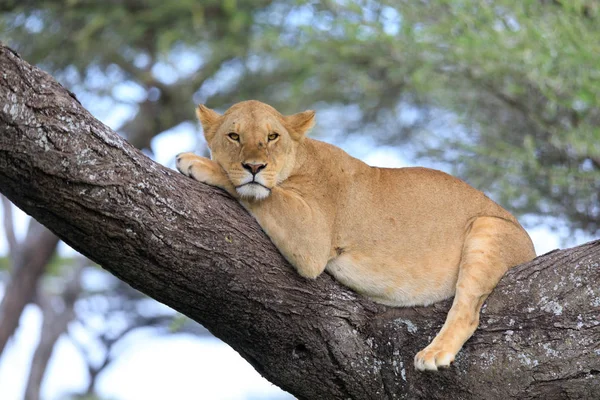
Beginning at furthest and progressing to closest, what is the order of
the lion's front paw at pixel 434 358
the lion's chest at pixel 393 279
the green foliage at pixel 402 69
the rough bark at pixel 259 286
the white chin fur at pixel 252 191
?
the green foliage at pixel 402 69 → the lion's chest at pixel 393 279 → the white chin fur at pixel 252 191 → the lion's front paw at pixel 434 358 → the rough bark at pixel 259 286

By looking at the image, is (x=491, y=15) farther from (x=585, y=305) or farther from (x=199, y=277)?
(x=199, y=277)

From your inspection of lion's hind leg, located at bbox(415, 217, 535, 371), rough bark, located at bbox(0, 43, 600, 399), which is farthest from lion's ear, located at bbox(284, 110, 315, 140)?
lion's hind leg, located at bbox(415, 217, 535, 371)

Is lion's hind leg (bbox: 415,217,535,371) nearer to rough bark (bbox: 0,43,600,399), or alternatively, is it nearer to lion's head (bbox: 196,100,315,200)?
rough bark (bbox: 0,43,600,399)

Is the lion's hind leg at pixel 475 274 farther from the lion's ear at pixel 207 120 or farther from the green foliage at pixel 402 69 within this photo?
the green foliage at pixel 402 69

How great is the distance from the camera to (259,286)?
345cm

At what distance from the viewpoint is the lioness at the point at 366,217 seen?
3596 mm

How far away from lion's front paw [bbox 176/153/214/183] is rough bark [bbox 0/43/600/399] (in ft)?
0.38

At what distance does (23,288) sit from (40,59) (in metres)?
2.83

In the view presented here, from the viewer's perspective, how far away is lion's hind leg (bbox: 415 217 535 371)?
3.51 m

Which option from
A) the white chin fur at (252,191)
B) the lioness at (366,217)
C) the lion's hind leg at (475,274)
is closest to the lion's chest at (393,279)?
the lioness at (366,217)

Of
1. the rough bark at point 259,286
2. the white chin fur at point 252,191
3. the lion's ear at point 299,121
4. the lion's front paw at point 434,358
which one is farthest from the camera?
the lion's ear at point 299,121

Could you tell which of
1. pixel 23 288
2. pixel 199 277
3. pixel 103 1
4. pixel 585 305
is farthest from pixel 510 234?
pixel 23 288

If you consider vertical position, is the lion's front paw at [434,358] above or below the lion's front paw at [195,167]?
below

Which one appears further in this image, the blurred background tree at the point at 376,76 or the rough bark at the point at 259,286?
the blurred background tree at the point at 376,76
